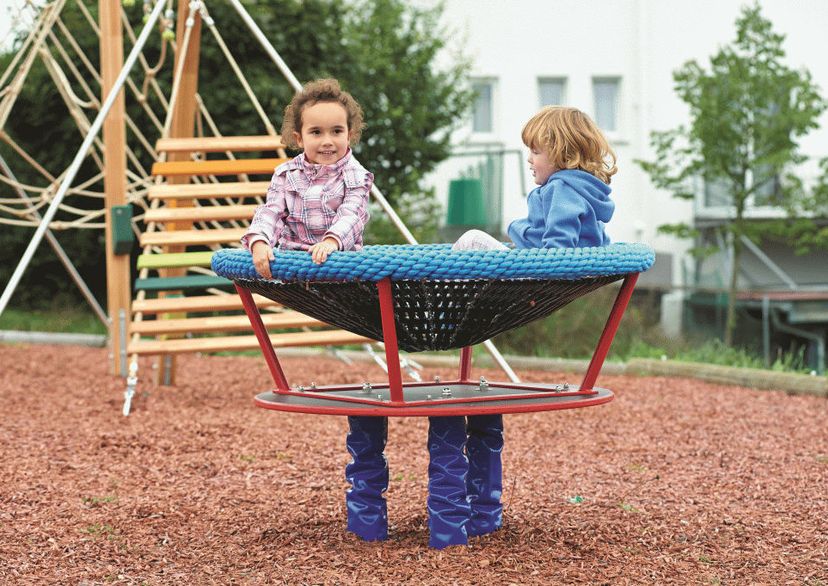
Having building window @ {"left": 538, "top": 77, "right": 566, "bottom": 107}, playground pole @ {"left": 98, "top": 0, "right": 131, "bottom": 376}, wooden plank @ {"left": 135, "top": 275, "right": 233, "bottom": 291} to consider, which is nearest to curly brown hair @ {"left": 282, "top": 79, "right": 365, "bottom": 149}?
wooden plank @ {"left": 135, "top": 275, "right": 233, "bottom": 291}

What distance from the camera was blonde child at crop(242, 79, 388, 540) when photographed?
3.02 m

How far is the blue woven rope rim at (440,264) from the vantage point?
8.54 feet

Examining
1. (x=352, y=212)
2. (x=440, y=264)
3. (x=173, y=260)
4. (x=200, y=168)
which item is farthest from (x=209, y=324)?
(x=440, y=264)

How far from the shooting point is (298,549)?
9.86ft

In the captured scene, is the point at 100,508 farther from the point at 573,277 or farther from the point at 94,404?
the point at 94,404

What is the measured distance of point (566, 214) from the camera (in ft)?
9.26

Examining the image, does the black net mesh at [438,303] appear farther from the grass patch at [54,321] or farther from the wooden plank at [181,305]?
the grass patch at [54,321]

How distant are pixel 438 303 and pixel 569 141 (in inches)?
22.2

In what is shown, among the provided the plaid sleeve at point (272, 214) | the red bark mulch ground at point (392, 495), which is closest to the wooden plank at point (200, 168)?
the red bark mulch ground at point (392, 495)

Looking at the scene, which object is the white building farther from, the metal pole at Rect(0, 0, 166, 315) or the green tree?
the metal pole at Rect(0, 0, 166, 315)

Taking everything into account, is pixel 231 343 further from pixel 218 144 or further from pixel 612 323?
pixel 612 323

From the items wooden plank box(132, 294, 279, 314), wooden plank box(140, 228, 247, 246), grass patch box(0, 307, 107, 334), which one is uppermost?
wooden plank box(140, 228, 247, 246)

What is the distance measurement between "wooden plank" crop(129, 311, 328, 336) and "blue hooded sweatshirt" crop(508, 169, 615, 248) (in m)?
2.74

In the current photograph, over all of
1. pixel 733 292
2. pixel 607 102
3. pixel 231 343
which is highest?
pixel 607 102
